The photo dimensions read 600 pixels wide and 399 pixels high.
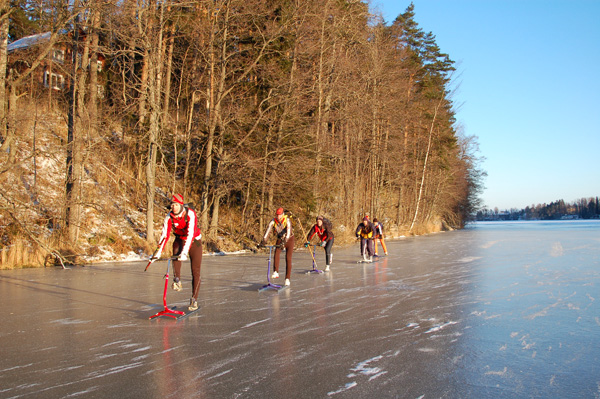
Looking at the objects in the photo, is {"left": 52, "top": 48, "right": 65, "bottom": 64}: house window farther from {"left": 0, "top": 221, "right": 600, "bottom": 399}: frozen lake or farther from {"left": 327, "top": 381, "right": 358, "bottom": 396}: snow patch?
{"left": 327, "top": 381, "right": 358, "bottom": 396}: snow patch

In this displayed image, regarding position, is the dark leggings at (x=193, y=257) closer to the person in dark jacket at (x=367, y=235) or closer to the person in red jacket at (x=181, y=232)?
the person in red jacket at (x=181, y=232)

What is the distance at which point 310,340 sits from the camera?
6.39 m

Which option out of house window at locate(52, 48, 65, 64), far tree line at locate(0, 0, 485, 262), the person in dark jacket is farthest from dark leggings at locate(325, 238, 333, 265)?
house window at locate(52, 48, 65, 64)

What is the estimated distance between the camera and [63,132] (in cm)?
2575

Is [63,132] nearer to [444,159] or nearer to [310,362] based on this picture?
[310,362]

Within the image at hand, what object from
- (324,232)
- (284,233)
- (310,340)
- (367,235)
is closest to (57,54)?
(324,232)

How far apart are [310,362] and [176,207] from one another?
3668mm

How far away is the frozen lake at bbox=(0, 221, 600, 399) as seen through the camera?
4.60m

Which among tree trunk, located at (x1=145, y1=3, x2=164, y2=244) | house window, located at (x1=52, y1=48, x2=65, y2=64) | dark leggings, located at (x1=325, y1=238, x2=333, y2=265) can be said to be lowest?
dark leggings, located at (x1=325, y1=238, x2=333, y2=265)

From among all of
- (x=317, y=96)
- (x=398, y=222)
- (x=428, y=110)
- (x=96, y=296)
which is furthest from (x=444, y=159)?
(x=96, y=296)

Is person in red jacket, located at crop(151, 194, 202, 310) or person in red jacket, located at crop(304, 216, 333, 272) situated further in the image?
person in red jacket, located at crop(304, 216, 333, 272)

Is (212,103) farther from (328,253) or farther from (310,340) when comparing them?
(310,340)

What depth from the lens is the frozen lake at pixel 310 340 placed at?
4598mm

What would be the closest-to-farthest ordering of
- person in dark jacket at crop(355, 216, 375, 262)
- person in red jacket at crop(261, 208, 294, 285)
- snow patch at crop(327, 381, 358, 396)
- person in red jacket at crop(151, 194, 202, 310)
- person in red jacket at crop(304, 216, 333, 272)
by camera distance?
snow patch at crop(327, 381, 358, 396)
person in red jacket at crop(151, 194, 202, 310)
person in red jacket at crop(261, 208, 294, 285)
person in red jacket at crop(304, 216, 333, 272)
person in dark jacket at crop(355, 216, 375, 262)
